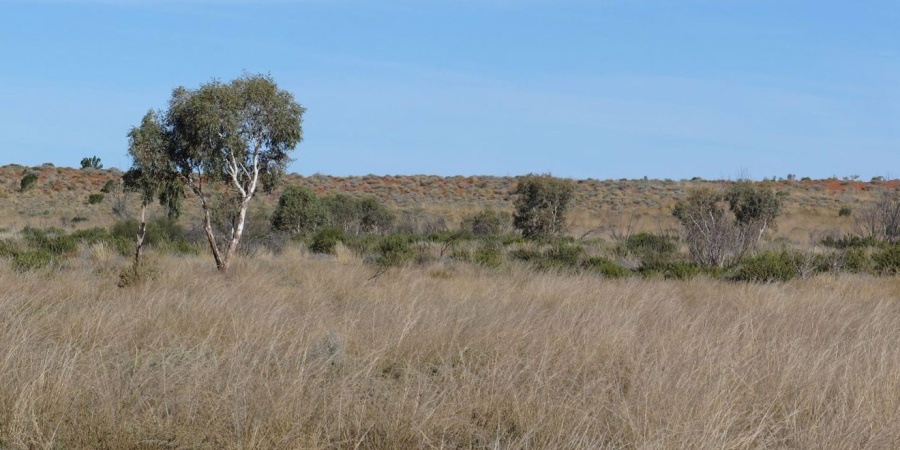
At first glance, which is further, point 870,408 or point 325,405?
Result: point 870,408

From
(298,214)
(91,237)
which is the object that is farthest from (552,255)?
(91,237)

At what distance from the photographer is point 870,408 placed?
17.0 feet

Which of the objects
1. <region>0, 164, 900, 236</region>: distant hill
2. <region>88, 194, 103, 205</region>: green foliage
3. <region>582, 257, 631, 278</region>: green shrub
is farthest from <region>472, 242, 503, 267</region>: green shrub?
<region>88, 194, 103, 205</region>: green foliage

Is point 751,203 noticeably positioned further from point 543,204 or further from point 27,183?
point 27,183

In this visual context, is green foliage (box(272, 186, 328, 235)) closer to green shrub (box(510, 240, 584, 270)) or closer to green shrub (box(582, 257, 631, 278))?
green shrub (box(510, 240, 584, 270))

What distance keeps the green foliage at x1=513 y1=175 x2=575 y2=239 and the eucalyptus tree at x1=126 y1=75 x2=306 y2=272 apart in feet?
55.1

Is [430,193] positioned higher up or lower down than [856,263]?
higher up

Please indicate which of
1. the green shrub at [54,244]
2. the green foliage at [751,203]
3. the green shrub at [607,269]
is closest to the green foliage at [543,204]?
the green foliage at [751,203]

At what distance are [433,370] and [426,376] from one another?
704 millimetres

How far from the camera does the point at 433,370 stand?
635 cm

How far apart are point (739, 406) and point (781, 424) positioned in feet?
0.83

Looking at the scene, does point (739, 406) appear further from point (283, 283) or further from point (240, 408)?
point (283, 283)

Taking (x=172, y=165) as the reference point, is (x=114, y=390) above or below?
below

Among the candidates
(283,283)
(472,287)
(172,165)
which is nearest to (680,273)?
(472,287)
